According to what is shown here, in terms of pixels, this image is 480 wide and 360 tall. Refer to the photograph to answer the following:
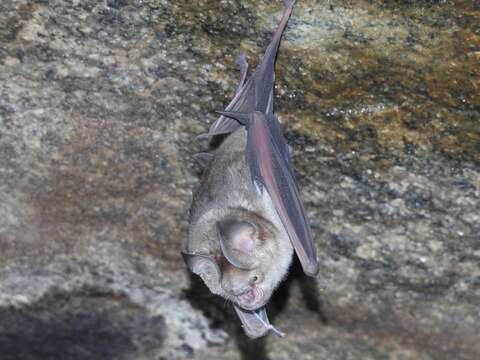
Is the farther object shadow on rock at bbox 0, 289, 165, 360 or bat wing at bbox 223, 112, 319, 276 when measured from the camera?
shadow on rock at bbox 0, 289, 165, 360

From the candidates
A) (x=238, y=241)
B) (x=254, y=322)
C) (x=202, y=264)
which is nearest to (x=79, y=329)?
(x=254, y=322)

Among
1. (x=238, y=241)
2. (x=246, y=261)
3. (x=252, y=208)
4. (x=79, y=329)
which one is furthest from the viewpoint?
(x=79, y=329)

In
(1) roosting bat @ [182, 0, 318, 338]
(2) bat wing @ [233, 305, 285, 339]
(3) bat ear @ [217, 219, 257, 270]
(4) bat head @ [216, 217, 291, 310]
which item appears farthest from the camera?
(2) bat wing @ [233, 305, 285, 339]

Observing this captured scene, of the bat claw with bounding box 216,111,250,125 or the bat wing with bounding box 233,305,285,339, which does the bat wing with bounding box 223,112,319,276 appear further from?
the bat wing with bounding box 233,305,285,339

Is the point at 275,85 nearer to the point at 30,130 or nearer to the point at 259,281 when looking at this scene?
the point at 259,281

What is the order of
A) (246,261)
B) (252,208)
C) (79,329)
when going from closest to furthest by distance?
(246,261)
(252,208)
(79,329)

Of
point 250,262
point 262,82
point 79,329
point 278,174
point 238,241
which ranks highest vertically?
point 262,82

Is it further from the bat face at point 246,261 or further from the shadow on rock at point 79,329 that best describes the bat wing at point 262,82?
the shadow on rock at point 79,329

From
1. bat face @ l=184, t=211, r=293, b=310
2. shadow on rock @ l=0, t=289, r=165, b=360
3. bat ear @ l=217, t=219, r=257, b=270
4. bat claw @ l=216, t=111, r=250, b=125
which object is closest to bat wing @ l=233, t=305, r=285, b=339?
bat face @ l=184, t=211, r=293, b=310

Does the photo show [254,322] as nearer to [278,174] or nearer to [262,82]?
[278,174]
